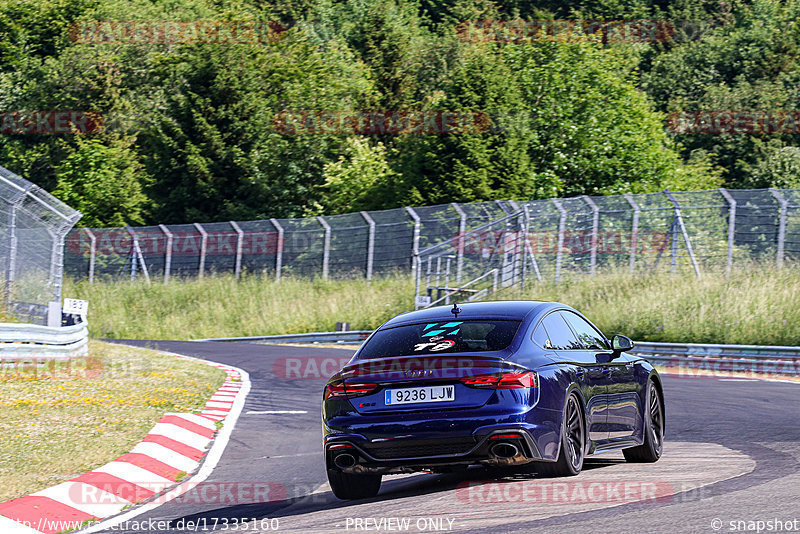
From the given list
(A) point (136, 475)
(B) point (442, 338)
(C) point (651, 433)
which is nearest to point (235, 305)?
(A) point (136, 475)

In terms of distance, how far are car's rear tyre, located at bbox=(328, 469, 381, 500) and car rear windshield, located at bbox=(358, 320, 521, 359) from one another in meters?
0.88

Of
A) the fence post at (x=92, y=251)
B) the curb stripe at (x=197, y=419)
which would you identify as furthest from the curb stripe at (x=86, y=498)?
the fence post at (x=92, y=251)

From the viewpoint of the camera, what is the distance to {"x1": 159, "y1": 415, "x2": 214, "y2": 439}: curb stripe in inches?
504

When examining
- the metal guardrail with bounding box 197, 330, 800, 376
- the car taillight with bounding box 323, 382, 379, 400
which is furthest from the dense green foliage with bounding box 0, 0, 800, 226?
the car taillight with bounding box 323, 382, 379, 400

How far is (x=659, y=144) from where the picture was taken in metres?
46.5

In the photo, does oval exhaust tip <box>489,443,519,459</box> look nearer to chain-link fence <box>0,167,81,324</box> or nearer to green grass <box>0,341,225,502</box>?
green grass <box>0,341,225,502</box>

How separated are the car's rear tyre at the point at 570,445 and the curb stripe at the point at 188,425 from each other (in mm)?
5614

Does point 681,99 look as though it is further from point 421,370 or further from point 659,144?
point 421,370

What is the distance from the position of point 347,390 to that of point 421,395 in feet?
1.89

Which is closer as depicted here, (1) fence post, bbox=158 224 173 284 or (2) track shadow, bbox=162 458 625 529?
(2) track shadow, bbox=162 458 625 529

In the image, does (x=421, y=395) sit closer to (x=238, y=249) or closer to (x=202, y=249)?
(x=238, y=249)

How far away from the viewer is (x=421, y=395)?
7.68 m

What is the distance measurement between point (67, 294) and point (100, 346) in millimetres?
17859

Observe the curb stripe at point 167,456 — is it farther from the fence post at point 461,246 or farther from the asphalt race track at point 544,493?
the fence post at point 461,246
